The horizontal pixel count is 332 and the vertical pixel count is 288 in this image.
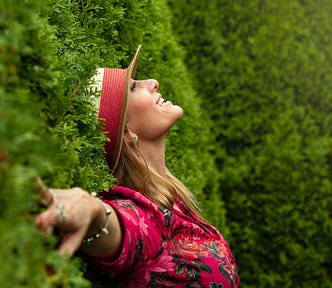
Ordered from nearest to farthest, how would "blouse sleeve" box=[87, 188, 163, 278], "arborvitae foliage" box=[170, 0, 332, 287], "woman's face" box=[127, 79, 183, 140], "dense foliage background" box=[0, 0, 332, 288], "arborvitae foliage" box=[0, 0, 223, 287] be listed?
"arborvitae foliage" box=[0, 0, 223, 287]
"blouse sleeve" box=[87, 188, 163, 278]
"woman's face" box=[127, 79, 183, 140]
"dense foliage background" box=[0, 0, 332, 288]
"arborvitae foliage" box=[170, 0, 332, 287]

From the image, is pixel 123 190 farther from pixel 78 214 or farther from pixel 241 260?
pixel 241 260

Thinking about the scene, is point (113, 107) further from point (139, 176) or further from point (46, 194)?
point (46, 194)

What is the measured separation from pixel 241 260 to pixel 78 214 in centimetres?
417

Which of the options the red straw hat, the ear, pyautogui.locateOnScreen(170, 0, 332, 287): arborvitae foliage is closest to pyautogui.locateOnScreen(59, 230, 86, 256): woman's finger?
the red straw hat

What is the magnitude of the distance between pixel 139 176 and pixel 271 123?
3.27 meters

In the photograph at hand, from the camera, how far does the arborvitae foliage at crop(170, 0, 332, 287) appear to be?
17.8 feet

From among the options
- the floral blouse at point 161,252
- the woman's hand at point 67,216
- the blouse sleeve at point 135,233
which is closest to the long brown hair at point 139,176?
the floral blouse at point 161,252

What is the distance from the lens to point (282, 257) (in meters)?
5.39

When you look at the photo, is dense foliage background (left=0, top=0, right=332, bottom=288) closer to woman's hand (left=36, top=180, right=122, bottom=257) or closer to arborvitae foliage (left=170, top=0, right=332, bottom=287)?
arborvitae foliage (left=170, top=0, right=332, bottom=287)

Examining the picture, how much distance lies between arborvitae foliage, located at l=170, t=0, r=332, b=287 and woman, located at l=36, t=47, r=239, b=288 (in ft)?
8.42

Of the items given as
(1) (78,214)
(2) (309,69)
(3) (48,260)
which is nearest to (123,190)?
(1) (78,214)

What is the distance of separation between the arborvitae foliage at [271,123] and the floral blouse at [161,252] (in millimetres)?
2973

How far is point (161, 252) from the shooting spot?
2.16 m

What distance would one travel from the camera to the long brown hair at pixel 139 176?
2.57 meters
